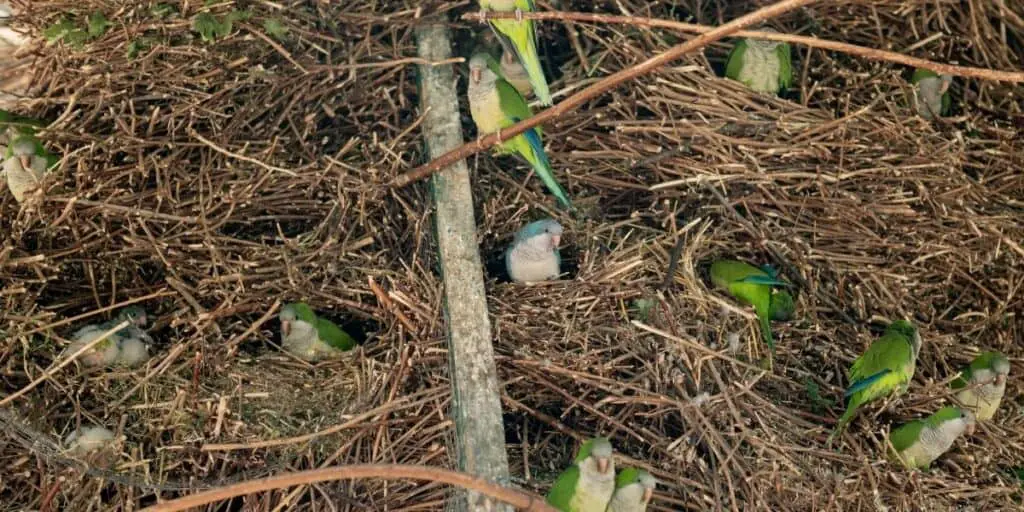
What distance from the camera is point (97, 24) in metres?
5.57

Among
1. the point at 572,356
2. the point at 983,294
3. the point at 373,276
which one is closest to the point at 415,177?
the point at 373,276

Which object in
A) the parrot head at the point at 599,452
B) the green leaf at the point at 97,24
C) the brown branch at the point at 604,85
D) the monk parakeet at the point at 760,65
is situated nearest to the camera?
the brown branch at the point at 604,85

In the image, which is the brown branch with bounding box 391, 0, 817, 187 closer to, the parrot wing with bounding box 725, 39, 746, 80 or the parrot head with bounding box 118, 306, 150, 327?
the parrot head with bounding box 118, 306, 150, 327

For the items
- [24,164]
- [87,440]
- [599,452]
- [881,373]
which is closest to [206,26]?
[24,164]

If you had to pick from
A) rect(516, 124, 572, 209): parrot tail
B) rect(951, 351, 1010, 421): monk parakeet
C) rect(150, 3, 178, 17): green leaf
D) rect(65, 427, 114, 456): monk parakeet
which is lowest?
rect(951, 351, 1010, 421): monk parakeet

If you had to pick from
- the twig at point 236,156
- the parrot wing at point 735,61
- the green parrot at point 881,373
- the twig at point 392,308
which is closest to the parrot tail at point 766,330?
the green parrot at point 881,373

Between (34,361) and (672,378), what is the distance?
257 cm

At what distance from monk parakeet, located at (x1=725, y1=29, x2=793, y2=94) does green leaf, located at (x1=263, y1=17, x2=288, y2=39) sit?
7.06ft

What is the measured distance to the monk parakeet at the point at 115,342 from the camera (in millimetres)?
4938

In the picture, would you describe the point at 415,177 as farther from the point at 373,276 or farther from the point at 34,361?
the point at 34,361

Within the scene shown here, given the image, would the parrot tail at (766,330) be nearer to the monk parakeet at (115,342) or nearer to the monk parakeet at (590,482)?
the monk parakeet at (590,482)

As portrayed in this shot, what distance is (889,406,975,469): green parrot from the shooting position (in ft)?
16.0

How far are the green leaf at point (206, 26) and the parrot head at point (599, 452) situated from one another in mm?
2553

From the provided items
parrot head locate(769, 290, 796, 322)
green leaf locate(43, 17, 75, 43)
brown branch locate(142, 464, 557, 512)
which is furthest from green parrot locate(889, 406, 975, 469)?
green leaf locate(43, 17, 75, 43)
